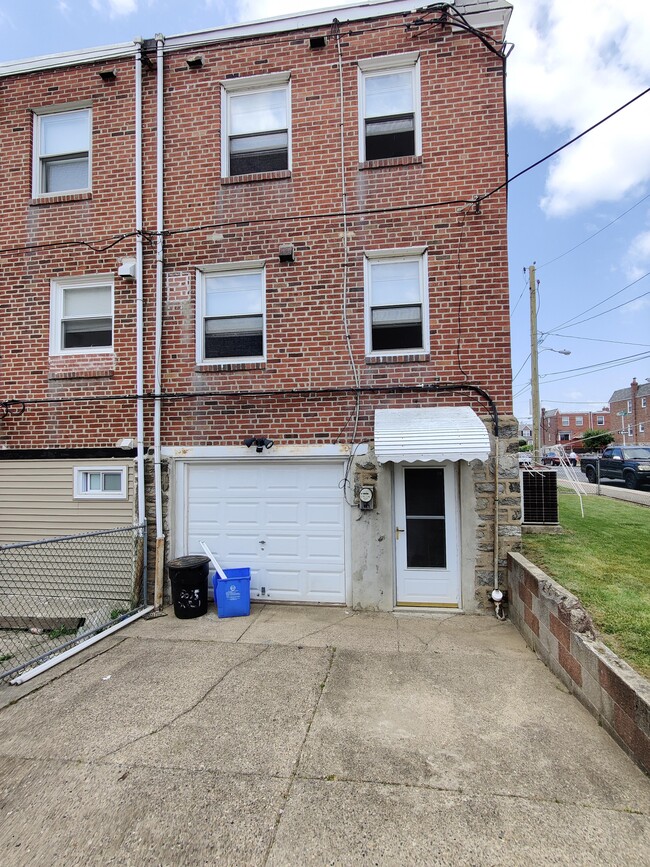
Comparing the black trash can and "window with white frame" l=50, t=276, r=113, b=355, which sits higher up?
"window with white frame" l=50, t=276, r=113, b=355

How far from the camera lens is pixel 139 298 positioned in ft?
22.9

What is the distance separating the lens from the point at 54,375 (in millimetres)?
7223

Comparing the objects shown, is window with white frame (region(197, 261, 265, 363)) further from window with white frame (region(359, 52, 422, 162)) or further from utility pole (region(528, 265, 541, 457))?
utility pole (region(528, 265, 541, 457))

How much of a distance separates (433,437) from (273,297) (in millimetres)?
3225

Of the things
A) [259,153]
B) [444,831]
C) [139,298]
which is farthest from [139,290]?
[444,831]

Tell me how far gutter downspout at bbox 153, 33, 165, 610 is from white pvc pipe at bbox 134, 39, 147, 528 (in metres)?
0.21

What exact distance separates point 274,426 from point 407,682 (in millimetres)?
3790

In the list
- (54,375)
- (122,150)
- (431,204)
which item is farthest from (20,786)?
(122,150)

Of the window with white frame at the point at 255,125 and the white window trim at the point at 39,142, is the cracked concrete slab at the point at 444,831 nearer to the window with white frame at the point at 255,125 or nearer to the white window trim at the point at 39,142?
the window with white frame at the point at 255,125

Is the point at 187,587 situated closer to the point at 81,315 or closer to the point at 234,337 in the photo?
the point at 234,337

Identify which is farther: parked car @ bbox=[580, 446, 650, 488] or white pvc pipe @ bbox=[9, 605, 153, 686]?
parked car @ bbox=[580, 446, 650, 488]

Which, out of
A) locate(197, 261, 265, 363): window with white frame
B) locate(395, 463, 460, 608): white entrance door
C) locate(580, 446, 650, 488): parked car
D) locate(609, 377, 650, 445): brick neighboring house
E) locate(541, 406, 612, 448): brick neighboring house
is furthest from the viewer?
locate(541, 406, 612, 448): brick neighboring house

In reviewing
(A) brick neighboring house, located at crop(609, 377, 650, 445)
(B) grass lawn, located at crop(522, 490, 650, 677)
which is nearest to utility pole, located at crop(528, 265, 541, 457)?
(B) grass lawn, located at crop(522, 490, 650, 677)

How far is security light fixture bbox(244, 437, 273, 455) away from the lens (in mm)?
6580
